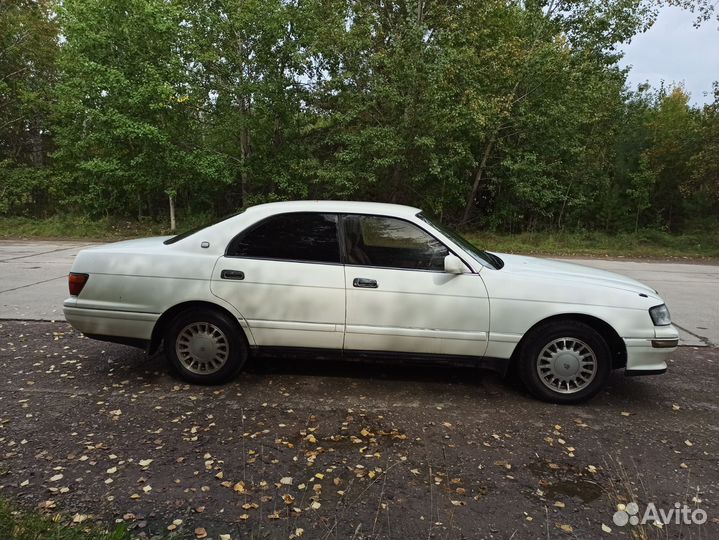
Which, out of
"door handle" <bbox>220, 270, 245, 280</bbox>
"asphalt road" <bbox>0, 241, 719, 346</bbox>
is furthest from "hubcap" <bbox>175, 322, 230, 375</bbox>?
"asphalt road" <bbox>0, 241, 719, 346</bbox>

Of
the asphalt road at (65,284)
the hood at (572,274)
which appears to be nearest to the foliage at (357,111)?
the asphalt road at (65,284)

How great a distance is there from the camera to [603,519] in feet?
8.66

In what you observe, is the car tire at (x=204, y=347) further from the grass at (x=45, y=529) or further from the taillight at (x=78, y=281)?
the grass at (x=45, y=529)

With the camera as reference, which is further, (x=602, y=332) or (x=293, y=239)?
(x=293, y=239)

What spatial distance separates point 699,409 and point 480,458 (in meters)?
2.21

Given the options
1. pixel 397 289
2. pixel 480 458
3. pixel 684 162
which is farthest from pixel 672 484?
pixel 684 162

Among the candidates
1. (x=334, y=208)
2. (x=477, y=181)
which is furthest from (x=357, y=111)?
(x=334, y=208)

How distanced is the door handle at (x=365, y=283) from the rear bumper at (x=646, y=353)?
2.07 meters

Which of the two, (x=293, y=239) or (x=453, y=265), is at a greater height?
(x=293, y=239)

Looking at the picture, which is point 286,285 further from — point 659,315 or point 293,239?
point 659,315

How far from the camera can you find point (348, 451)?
128 inches

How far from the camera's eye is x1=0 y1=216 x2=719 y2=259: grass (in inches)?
668

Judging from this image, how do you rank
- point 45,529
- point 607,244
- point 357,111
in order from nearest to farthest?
point 45,529
point 357,111
point 607,244

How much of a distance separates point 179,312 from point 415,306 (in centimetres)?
201
